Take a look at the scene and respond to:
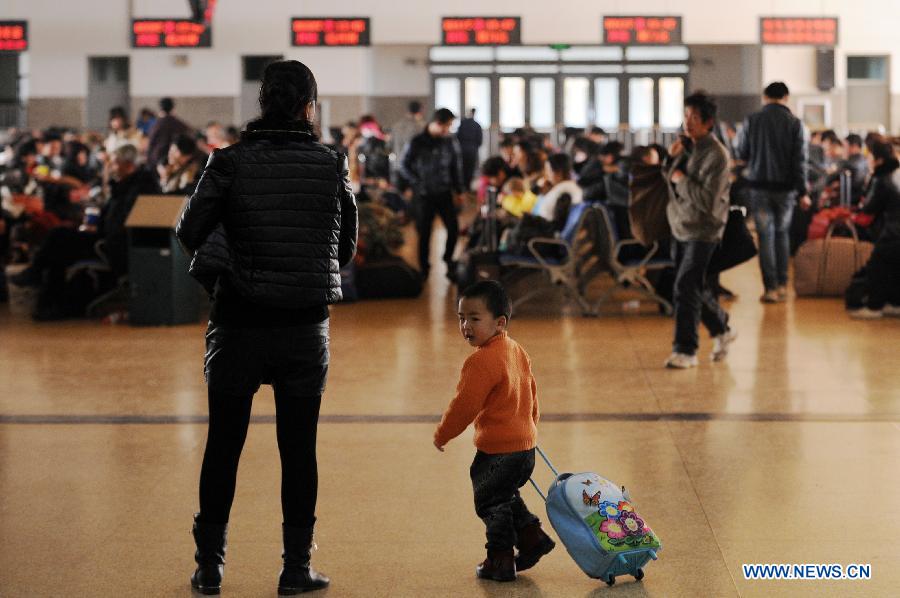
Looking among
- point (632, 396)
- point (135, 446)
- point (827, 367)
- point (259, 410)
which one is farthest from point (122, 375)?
point (827, 367)

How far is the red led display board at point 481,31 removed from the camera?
2416 centimetres

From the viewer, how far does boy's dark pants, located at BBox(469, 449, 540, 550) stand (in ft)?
14.1

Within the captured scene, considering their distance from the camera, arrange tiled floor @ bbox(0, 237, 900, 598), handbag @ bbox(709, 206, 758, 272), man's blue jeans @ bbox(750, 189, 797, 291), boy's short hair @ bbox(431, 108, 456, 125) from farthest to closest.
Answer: boy's short hair @ bbox(431, 108, 456, 125), man's blue jeans @ bbox(750, 189, 797, 291), handbag @ bbox(709, 206, 758, 272), tiled floor @ bbox(0, 237, 900, 598)

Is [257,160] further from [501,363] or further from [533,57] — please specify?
[533,57]

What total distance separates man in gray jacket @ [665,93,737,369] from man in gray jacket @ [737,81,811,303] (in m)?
3.48

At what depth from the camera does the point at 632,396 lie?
25.7ft

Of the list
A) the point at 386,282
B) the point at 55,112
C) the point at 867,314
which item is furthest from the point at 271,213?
the point at 55,112

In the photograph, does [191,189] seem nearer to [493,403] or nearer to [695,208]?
[695,208]

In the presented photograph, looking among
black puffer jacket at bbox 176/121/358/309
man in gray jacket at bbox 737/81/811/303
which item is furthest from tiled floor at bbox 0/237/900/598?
man in gray jacket at bbox 737/81/811/303

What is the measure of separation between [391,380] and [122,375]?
172 centimetres

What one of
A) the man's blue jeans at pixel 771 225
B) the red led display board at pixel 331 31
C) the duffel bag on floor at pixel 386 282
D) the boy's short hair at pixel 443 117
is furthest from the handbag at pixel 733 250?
the red led display board at pixel 331 31

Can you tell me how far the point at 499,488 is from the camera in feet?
14.2

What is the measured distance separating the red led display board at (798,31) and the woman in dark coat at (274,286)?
2191cm

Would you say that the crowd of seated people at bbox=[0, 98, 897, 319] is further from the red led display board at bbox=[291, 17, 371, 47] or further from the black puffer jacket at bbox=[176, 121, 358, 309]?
the red led display board at bbox=[291, 17, 371, 47]
